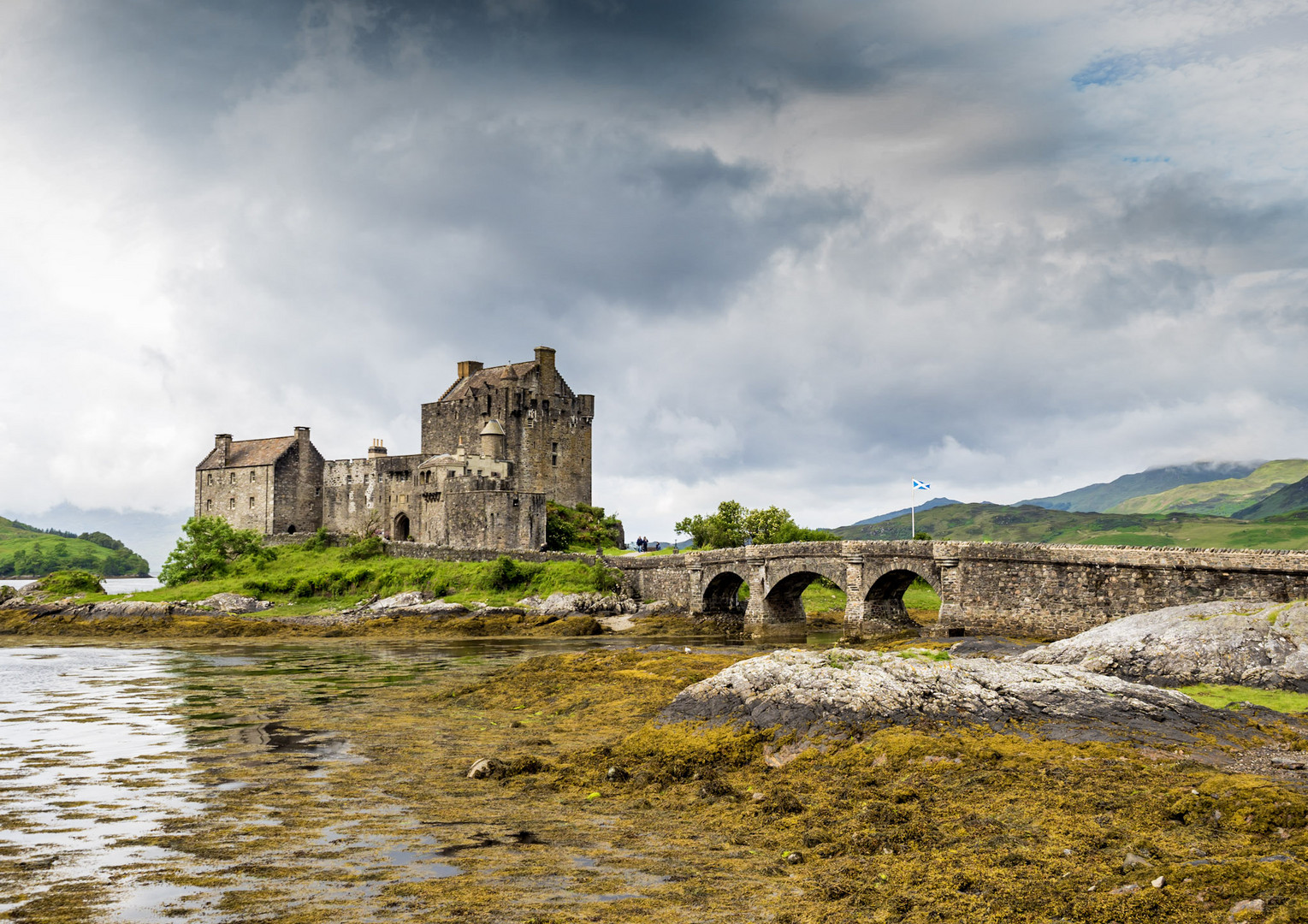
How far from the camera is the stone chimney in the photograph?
255 feet

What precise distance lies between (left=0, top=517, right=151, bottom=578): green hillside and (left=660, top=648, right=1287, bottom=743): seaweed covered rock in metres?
172

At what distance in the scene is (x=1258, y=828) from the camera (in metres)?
9.51

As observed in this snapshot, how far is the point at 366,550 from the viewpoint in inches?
2699

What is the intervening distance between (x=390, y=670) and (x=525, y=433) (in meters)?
45.7

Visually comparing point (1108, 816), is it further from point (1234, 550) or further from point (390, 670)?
point (390, 670)

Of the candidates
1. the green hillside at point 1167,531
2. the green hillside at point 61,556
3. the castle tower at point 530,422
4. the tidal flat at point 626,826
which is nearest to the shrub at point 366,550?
the castle tower at point 530,422

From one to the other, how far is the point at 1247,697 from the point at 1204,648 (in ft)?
9.83

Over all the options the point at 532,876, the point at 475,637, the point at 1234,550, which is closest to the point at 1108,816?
the point at 532,876

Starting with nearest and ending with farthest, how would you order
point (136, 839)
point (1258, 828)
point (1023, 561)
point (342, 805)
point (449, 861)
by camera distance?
1. point (1258, 828)
2. point (449, 861)
3. point (136, 839)
4. point (342, 805)
5. point (1023, 561)

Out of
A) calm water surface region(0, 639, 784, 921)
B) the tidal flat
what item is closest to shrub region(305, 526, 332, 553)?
calm water surface region(0, 639, 784, 921)

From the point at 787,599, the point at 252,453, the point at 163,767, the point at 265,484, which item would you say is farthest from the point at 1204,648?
the point at 252,453

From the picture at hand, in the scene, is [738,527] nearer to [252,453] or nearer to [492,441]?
[492,441]

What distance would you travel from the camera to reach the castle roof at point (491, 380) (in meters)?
76.3

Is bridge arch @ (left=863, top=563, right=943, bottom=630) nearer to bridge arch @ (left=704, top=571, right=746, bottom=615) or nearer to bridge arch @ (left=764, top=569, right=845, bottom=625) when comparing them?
bridge arch @ (left=764, top=569, right=845, bottom=625)
